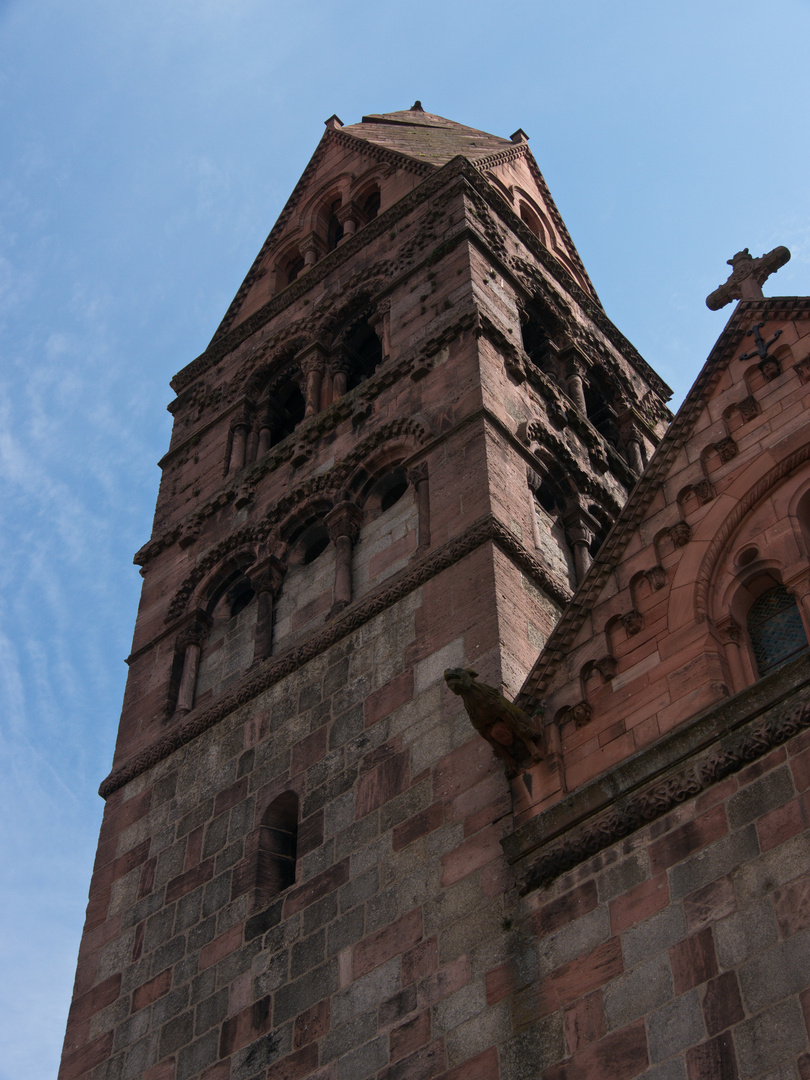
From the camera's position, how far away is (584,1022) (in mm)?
10328

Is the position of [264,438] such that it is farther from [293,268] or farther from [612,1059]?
[612,1059]

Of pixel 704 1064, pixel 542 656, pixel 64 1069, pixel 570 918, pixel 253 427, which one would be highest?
pixel 253 427

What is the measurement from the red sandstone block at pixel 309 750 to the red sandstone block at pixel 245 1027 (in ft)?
8.54

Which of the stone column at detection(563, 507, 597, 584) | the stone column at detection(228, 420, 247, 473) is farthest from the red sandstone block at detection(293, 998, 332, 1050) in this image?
the stone column at detection(228, 420, 247, 473)

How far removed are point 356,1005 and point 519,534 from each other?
584 centimetres

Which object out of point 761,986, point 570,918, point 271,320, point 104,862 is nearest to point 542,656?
point 570,918

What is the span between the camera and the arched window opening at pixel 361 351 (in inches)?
921

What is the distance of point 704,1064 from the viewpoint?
9352 millimetres

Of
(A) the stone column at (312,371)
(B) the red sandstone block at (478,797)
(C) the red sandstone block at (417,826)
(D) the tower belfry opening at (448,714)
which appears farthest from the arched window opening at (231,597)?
(B) the red sandstone block at (478,797)

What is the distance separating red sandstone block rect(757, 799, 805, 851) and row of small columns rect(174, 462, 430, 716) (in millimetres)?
6912

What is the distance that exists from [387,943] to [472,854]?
1023mm

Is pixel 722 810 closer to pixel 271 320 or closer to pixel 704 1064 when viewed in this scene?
pixel 704 1064

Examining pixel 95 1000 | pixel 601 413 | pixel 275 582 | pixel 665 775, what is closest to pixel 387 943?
pixel 665 775

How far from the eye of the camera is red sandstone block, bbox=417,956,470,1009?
1162 cm
